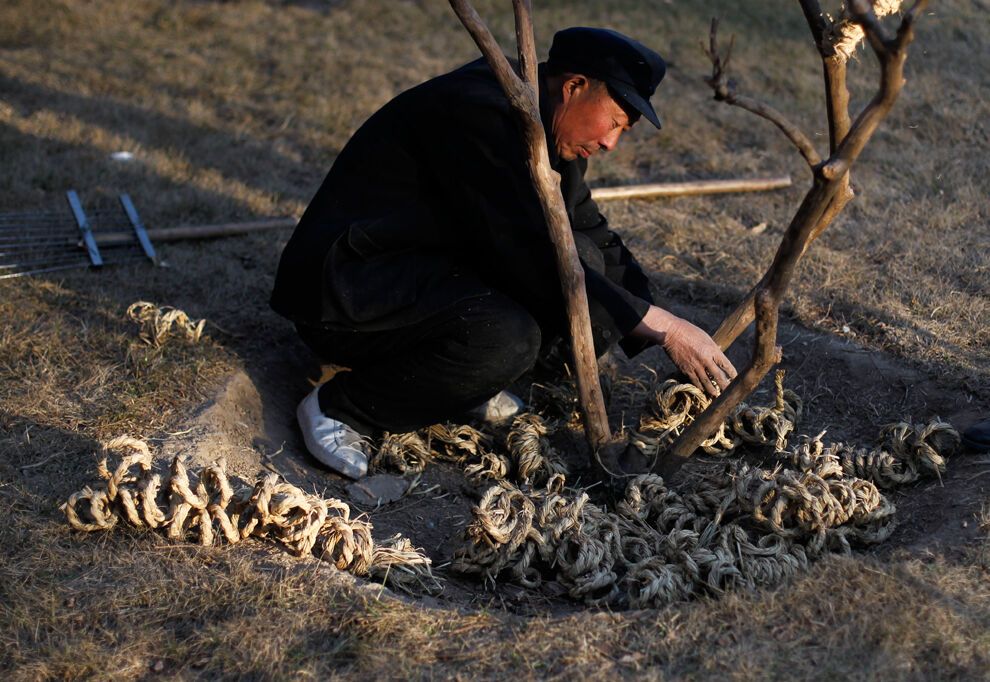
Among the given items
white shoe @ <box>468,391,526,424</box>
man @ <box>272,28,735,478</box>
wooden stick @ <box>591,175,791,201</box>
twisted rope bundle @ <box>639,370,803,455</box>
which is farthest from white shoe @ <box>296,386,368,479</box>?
wooden stick @ <box>591,175,791,201</box>

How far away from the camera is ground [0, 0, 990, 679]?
2.41 meters

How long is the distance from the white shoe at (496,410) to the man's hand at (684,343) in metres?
0.86

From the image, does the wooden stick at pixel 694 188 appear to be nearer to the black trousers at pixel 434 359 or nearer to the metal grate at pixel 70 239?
the black trousers at pixel 434 359

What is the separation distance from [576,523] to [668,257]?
6.75 ft

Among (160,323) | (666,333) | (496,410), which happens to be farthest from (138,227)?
(666,333)

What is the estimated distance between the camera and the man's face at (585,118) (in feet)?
9.74

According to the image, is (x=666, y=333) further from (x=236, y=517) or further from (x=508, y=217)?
(x=236, y=517)

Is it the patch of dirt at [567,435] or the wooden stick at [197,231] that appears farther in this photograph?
the wooden stick at [197,231]

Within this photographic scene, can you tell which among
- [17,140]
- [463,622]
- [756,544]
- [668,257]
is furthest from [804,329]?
[17,140]

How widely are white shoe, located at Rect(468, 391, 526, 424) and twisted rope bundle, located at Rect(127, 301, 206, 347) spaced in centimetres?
106

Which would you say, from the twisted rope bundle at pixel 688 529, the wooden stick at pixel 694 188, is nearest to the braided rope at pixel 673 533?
the twisted rope bundle at pixel 688 529

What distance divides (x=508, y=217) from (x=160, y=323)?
153 centimetres

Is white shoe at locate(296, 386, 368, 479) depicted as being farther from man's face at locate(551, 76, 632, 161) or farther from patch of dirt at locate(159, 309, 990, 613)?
man's face at locate(551, 76, 632, 161)

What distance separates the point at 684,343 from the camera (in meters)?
2.93
